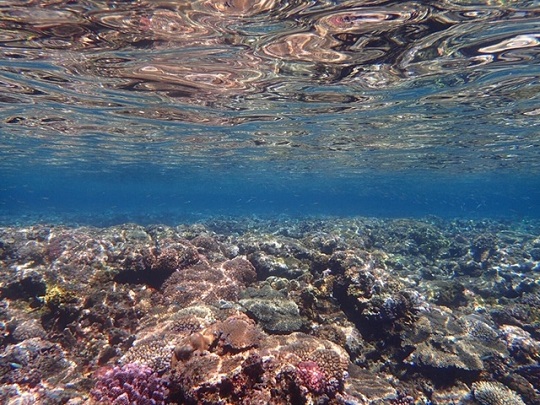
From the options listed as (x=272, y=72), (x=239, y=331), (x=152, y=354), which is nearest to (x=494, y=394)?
(x=239, y=331)

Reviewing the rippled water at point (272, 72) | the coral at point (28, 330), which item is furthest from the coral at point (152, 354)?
the rippled water at point (272, 72)

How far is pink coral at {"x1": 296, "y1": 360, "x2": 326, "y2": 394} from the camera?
4820mm

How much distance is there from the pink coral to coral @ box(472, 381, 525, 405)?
4.55 m

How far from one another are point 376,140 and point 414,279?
13.6 metres

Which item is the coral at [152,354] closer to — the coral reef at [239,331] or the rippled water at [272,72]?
the coral reef at [239,331]

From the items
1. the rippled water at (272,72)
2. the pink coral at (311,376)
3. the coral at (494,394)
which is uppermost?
the rippled water at (272,72)

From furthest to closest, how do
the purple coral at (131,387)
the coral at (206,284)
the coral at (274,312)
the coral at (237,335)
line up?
the coral at (206,284)
the coral at (274,312)
the coral at (237,335)
the purple coral at (131,387)

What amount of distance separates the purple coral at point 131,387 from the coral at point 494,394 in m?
6.72

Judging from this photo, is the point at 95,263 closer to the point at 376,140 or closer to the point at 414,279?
the point at 414,279

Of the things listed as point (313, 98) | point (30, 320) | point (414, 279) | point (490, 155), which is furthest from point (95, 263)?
point (490, 155)

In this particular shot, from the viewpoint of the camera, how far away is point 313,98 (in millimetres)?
15648

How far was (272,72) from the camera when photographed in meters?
12.4

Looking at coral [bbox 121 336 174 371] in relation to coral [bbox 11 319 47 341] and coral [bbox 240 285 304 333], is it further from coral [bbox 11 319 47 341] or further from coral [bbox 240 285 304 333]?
coral [bbox 11 319 47 341]

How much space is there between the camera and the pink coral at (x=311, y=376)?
4820 mm
